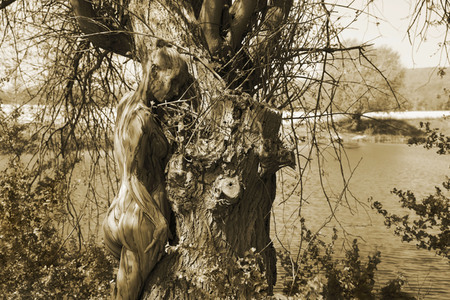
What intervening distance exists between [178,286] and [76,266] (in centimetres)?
227

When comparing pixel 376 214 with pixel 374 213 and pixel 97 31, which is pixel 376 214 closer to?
pixel 97 31

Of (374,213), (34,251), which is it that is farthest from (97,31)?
(374,213)

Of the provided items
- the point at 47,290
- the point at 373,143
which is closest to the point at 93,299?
the point at 47,290

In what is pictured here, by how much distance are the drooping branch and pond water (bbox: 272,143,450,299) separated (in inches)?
75.2

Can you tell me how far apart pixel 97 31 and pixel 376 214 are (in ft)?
13.9

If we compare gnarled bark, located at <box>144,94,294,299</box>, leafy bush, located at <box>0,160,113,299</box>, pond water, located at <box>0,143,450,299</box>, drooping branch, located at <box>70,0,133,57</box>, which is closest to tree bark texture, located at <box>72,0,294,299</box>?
gnarled bark, located at <box>144,94,294,299</box>

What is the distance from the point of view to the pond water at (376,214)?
5.87 m

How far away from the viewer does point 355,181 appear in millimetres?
13445

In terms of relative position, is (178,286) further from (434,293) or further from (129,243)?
(434,293)

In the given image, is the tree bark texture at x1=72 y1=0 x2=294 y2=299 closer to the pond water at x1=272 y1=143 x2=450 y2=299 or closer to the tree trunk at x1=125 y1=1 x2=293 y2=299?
the tree trunk at x1=125 y1=1 x2=293 y2=299

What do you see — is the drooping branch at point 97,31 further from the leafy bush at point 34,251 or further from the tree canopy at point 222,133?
the leafy bush at point 34,251

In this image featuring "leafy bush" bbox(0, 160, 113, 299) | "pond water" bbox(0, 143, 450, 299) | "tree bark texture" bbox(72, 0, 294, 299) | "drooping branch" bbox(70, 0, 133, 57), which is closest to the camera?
"tree bark texture" bbox(72, 0, 294, 299)

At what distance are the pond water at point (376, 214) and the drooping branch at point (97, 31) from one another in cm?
→ 191

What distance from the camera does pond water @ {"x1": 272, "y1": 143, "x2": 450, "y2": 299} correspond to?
19.3 feet
